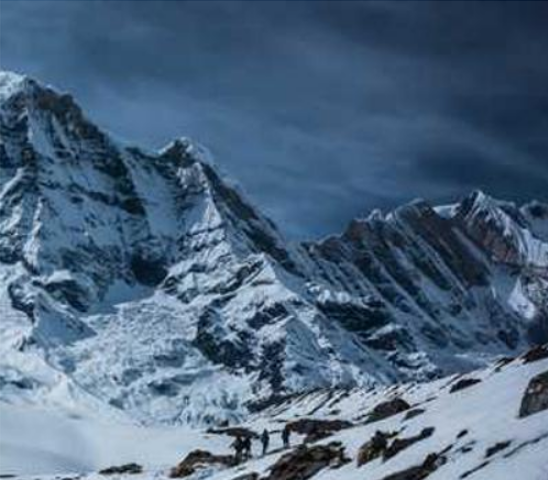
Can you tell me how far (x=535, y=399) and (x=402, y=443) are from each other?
389 inches

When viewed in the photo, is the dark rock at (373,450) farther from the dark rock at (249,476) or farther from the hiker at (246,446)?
the hiker at (246,446)

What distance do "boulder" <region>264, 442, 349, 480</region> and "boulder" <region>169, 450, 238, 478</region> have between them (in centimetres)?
2240

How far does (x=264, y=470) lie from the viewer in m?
79.8

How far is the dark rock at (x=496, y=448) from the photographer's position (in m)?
50.9

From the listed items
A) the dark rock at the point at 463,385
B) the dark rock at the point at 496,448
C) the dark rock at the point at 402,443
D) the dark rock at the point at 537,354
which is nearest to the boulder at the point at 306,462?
the dark rock at the point at 402,443

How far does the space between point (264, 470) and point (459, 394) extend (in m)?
12.1

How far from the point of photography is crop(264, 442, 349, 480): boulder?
232ft

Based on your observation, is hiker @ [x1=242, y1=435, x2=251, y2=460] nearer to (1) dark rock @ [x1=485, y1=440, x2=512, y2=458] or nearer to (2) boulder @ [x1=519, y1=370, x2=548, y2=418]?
(2) boulder @ [x1=519, y1=370, x2=548, y2=418]

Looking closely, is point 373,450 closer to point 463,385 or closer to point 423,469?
point 423,469

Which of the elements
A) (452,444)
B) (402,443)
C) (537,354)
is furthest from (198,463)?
(452,444)

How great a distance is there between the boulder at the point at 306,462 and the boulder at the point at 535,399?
50.6ft

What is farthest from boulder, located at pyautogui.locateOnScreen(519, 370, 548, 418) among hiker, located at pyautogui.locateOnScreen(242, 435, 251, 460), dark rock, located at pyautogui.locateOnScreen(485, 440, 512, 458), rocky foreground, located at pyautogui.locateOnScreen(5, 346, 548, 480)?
hiker, located at pyautogui.locateOnScreen(242, 435, 251, 460)

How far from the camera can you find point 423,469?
54.9 meters

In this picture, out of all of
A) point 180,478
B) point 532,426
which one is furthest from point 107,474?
point 532,426
